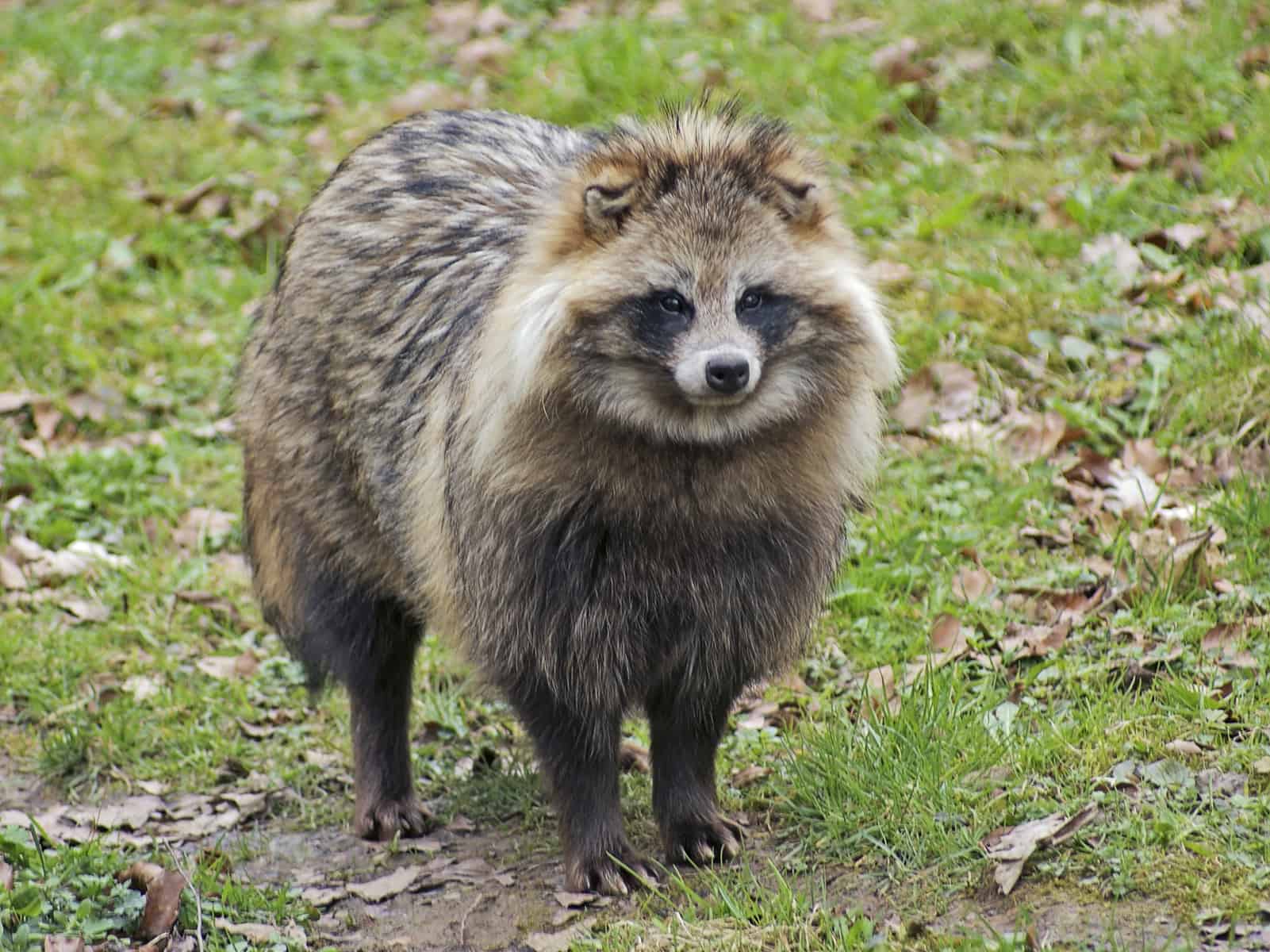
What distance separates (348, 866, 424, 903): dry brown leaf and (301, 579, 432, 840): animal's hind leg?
0.29 meters

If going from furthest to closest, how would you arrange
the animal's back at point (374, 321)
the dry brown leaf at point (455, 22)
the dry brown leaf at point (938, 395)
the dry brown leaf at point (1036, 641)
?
the dry brown leaf at point (455, 22) < the dry brown leaf at point (938, 395) < the dry brown leaf at point (1036, 641) < the animal's back at point (374, 321)

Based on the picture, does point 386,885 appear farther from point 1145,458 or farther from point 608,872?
point 1145,458

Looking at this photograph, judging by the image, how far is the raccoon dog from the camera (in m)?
3.88

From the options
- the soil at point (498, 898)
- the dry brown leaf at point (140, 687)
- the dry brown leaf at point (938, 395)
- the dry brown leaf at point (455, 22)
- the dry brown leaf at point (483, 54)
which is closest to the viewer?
the soil at point (498, 898)

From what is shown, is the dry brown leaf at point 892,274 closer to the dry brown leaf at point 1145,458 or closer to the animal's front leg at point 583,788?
the dry brown leaf at point 1145,458

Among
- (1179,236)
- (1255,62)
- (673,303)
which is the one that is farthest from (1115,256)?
(673,303)

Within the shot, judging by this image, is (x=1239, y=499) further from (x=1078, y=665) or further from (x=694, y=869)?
(x=694, y=869)

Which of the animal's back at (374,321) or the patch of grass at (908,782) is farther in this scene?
the animal's back at (374,321)

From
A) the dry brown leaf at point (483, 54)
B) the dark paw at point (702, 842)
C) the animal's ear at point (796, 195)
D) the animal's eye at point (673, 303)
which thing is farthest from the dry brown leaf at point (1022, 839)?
the dry brown leaf at point (483, 54)

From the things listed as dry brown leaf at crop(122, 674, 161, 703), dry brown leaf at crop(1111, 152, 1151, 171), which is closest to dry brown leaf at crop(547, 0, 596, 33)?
dry brown leaf at crop(1111, 152, 1151, 171)

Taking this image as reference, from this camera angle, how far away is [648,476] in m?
3.95

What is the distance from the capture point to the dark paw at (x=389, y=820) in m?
4.92

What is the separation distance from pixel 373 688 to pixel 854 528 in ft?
5.61

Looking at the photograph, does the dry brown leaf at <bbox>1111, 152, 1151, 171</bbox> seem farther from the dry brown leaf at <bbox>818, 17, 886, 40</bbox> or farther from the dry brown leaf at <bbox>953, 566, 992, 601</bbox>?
the dry brown leaf at <bbox>953, 566, 992, 601</bbox>
